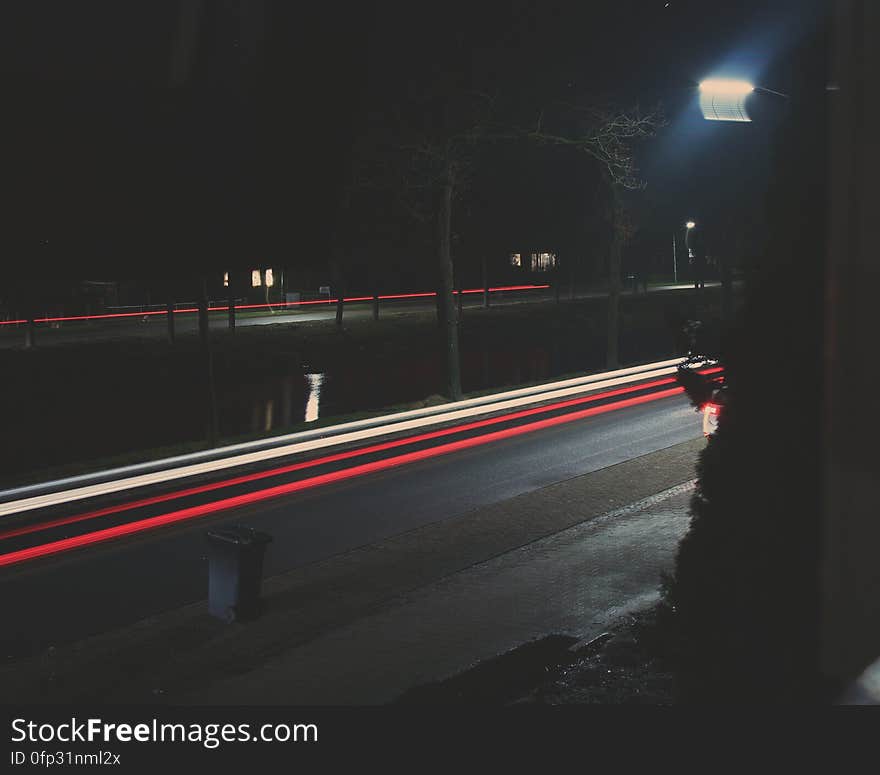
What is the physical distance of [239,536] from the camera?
8172 mm

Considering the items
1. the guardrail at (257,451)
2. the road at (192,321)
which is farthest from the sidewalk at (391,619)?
the road at (192,321)

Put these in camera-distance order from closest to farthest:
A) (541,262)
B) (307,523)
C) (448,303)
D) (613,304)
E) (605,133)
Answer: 1. (307,523)
2. (605,133)
3. (448,303)
4. (613,304)
5. (541,262)

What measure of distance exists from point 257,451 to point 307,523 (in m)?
3.53

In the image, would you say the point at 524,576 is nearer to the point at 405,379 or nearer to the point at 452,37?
the point at 452,37

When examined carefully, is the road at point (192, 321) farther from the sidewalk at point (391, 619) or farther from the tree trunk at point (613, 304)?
the sidewalk at point (391, 619)

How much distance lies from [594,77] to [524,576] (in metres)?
15.8

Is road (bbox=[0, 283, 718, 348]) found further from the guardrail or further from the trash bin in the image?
the trash bin

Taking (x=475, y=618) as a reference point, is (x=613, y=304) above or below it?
above

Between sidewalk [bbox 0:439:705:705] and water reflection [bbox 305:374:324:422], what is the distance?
10.3m

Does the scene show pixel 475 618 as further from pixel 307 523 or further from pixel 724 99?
pixel 724 99

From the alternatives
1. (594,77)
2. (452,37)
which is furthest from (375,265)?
(452,37)

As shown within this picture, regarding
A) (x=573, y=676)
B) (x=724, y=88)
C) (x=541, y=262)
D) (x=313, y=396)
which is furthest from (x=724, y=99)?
(x=541, y=262)

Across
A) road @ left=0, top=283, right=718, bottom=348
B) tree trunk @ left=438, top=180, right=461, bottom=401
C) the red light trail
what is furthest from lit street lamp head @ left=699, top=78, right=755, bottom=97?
road @ left=0, top=283, right=718, bottom=348

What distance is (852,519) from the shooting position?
564cm
